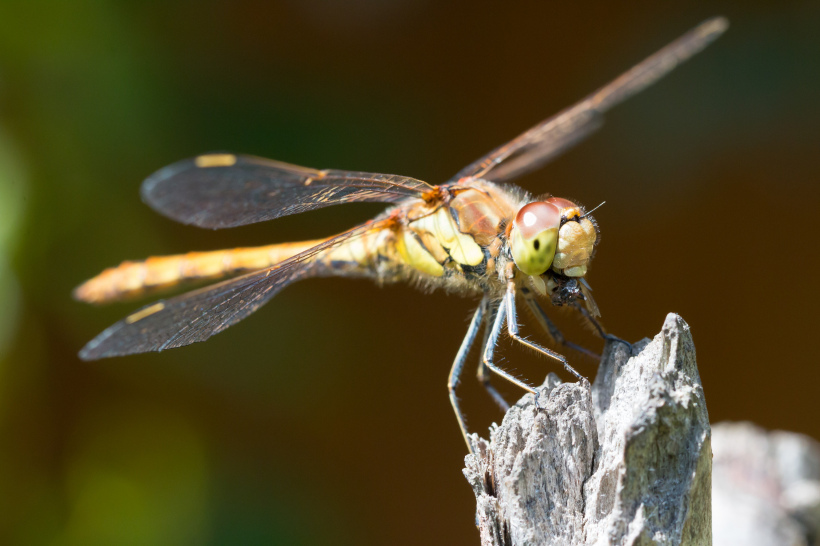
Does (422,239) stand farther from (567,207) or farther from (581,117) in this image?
(581,117)

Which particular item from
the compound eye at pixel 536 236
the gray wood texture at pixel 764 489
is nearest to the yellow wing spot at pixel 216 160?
the compound eye at pixel 536 236

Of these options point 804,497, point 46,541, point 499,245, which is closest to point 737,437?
point 804,497

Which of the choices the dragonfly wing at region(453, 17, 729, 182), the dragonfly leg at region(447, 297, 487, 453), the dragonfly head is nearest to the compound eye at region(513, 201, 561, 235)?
the dragonfly head

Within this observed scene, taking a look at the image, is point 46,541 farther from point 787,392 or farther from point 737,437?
point 787,392

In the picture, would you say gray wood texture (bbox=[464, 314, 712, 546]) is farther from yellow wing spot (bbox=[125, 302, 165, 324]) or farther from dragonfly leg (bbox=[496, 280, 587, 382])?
yellow wing spot (bbox=[125, 302, 165, 324])

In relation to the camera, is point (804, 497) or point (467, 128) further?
point (467, 128)

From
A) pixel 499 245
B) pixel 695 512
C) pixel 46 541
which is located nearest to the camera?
pixel 695 512
